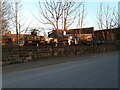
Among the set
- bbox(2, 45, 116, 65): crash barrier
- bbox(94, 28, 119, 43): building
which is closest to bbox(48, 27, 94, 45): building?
bbox(94, 28, 119, 43): building

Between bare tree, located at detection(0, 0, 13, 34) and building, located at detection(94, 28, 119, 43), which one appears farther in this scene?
building, located at detection(94, 28, 119, 43)

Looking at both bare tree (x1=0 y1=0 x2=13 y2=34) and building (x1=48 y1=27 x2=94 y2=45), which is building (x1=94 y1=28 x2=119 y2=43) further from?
bare tree (x1=0 y1=0 x2=13 y2=34)

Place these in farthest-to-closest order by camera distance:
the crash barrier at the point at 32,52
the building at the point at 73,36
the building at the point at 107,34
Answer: the building at the point at 107,34
the building at the point at 73,36
the crash barrier at the point at 32,52

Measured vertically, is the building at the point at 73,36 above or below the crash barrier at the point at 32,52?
above

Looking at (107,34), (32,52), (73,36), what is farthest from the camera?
(107,34)

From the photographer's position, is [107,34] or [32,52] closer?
[32,52]

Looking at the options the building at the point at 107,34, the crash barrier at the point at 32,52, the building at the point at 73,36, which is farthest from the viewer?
the building at the point at 107,34

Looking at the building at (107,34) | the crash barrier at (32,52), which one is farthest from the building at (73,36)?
the crash barrier at (32,52)

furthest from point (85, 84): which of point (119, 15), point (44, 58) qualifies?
point (119, 15)

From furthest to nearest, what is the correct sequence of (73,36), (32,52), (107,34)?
(107,34)
(73,36)
(32,52)

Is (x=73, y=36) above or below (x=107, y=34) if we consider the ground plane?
below

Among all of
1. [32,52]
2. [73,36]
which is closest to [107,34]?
[73,36]

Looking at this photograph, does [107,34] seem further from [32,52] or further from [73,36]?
[32,52]

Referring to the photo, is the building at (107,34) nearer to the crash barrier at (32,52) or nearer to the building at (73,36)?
the building at (73,36)
